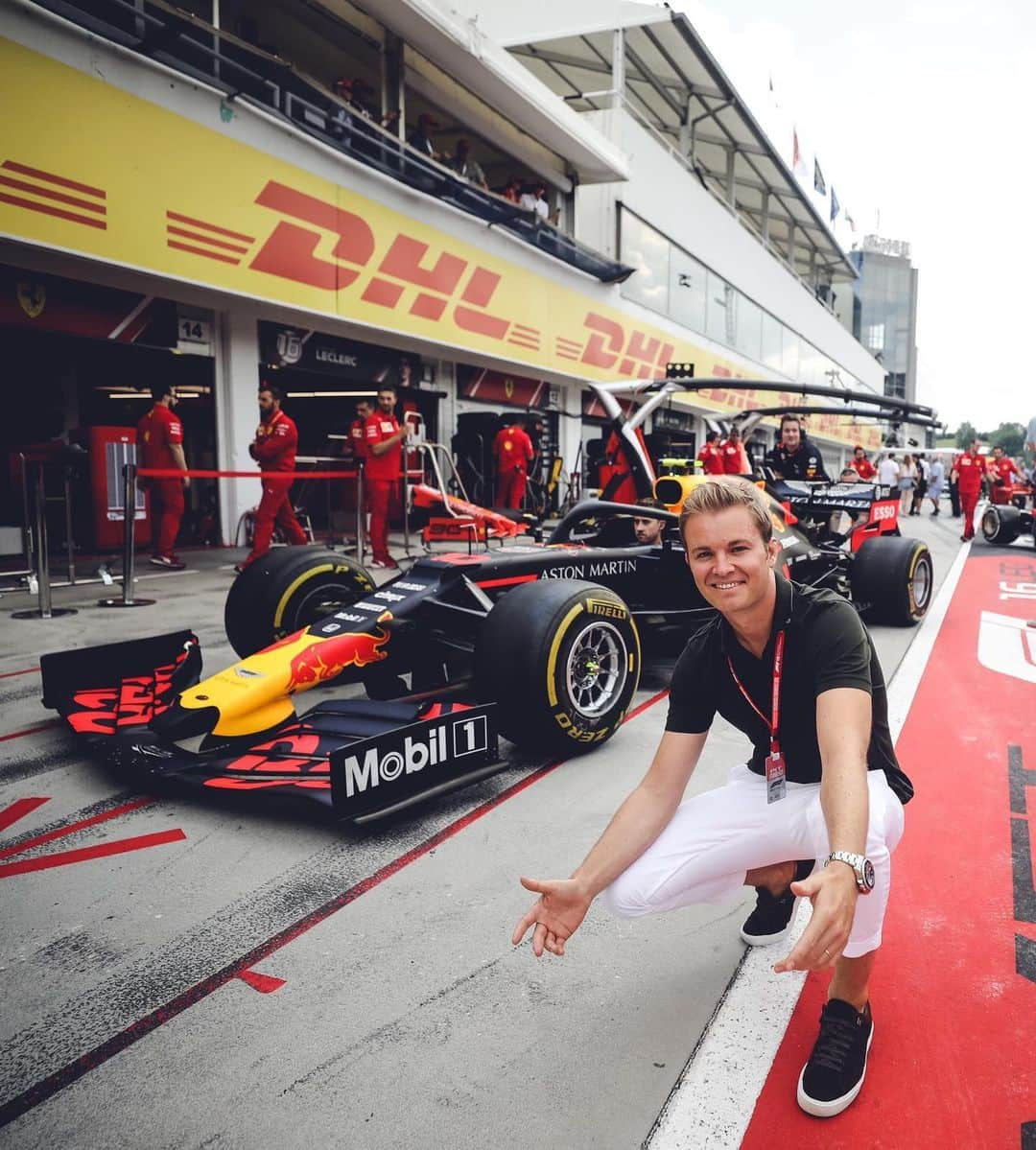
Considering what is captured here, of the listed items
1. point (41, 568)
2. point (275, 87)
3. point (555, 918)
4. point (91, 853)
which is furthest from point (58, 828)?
point (275, 87)

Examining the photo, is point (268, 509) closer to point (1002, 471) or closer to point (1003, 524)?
point (1003, 524)

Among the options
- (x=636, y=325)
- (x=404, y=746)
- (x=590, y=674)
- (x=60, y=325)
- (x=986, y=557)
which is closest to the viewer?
(x=404, y=746)

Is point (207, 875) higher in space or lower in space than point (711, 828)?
lower

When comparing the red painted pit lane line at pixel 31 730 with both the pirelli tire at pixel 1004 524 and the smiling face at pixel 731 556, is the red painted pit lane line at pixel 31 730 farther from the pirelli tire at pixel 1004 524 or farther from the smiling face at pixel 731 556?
the pirelli tire at pixel 1004 524

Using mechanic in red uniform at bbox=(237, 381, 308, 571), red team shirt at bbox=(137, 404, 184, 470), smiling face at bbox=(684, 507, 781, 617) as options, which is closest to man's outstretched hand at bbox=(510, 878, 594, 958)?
smiling face at bbox=(684, 507, 781, 617)

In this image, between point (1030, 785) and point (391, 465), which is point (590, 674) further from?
point (391, 465)

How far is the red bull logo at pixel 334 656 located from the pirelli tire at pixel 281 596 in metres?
0.75

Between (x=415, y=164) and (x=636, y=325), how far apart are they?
8.15 meters

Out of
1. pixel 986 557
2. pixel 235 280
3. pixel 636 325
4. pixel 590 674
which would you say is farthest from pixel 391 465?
pixel 636 325

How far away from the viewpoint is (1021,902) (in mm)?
2357

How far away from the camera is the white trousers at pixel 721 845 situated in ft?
5.74

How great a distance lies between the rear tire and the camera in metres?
13.9

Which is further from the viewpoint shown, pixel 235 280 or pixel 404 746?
pixel 235 280

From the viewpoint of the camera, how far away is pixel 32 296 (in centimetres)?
816
